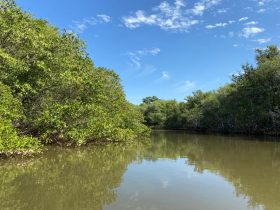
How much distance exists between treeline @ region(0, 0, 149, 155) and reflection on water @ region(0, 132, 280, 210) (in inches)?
99.0

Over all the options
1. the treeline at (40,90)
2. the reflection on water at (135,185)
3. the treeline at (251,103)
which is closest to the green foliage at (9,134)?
the treeline at (40,90)

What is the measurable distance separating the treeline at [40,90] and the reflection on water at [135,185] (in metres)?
2.52

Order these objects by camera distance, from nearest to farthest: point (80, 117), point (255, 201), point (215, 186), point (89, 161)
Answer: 1. point (255, 201)
2. point (215, 186)
3. point (89, 161)
4. point (80, 117)

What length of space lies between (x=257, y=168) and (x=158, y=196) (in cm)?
609

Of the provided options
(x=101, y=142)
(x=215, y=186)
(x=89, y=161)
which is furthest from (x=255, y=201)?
Result: (x=101, y=142)

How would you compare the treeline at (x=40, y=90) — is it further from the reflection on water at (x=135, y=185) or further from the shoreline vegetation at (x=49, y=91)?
the reflection on water at (x=135, y=185)

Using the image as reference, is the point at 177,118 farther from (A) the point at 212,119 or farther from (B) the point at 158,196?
(B) the point at 158,196

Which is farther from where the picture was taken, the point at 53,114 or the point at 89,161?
the point at 53,114

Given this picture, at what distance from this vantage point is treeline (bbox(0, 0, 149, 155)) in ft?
45.3

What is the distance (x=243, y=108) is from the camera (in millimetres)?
39188

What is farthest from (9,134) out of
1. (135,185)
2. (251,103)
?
(251,103)

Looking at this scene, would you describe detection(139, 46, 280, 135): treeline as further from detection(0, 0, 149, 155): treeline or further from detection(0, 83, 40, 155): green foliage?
detection(0, 83, 40, 155): green foliage

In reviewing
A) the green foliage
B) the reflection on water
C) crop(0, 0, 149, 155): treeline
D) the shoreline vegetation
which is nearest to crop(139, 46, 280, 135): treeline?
the shoreline vegetation

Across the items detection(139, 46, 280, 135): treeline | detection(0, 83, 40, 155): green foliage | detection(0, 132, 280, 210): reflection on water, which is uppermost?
detection(139, 46, 280, 135): treeline
